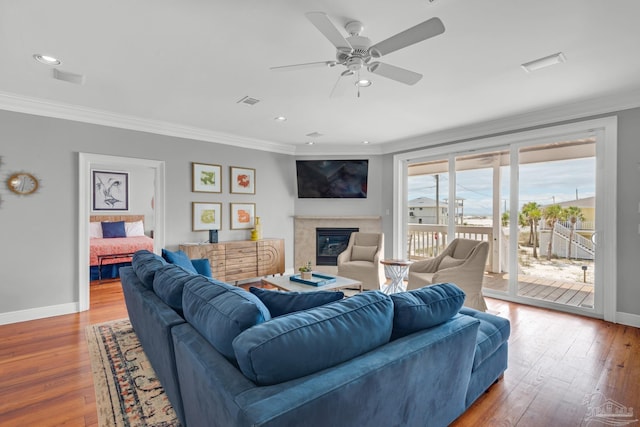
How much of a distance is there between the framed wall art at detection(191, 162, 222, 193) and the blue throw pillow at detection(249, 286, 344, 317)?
3802mm

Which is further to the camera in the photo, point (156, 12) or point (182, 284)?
point (156, 12)

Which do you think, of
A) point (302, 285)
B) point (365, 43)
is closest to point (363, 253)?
point (302, 285)

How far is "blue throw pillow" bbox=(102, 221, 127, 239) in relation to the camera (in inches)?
263

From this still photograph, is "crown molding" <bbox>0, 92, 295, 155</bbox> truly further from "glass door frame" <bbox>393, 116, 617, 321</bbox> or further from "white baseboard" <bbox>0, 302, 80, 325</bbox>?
"glass door frame" <bbox>393, 116, 617, 321</bbox>

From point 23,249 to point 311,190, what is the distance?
415 centimetres

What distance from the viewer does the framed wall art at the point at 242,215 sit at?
17.7 feet

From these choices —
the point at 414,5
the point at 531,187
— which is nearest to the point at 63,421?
the point at 414,5

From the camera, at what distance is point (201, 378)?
3.93ft

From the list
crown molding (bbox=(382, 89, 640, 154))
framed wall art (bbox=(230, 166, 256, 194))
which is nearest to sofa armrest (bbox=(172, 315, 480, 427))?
crown molding (bbox=(382, 89, 640, 154))

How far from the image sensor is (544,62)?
267cm

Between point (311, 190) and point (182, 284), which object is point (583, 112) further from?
point (182, 284)

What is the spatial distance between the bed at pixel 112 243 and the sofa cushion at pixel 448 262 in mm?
5305

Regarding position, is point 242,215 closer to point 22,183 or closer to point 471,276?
point 22,183

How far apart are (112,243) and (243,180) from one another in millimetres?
2868
